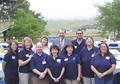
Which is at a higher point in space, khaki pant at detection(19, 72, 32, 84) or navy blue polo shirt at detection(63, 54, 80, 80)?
navy blue polo shirt at detection(63, 54, 80, 80)

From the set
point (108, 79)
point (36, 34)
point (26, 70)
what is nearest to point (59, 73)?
point (26, 70)

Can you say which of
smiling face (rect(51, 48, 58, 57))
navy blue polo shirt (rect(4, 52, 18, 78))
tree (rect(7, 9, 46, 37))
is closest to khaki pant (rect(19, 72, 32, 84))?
navy blue polo shirt (rect(4, 52, 18, 78))

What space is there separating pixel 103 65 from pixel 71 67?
0.57 m

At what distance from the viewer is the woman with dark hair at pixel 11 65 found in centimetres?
344

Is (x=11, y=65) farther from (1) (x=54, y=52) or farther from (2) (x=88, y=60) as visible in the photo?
(2) (x=88, y=60)

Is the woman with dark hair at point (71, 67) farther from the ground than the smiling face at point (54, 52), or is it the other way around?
the smiling face at point (54, 52)

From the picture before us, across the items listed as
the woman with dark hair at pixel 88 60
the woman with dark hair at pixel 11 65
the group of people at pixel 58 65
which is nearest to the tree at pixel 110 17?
the woman with dark hair at pixel 88 60

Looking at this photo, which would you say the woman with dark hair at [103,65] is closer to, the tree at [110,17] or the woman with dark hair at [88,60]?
the woman with dark hair at [88,60]

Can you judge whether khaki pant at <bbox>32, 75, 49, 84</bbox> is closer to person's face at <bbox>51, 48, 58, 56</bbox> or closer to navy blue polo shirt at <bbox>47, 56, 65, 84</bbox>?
navy blue polo shirt at <bbox>47, 56, 65, 84</bbox>

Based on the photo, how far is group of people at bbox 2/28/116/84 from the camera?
3.25 m

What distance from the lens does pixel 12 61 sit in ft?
11.3

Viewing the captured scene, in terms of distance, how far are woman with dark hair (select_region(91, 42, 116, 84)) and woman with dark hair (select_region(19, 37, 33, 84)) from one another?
1.19m

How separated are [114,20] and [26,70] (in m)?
12.3

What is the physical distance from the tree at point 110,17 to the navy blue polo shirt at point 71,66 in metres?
11.7
